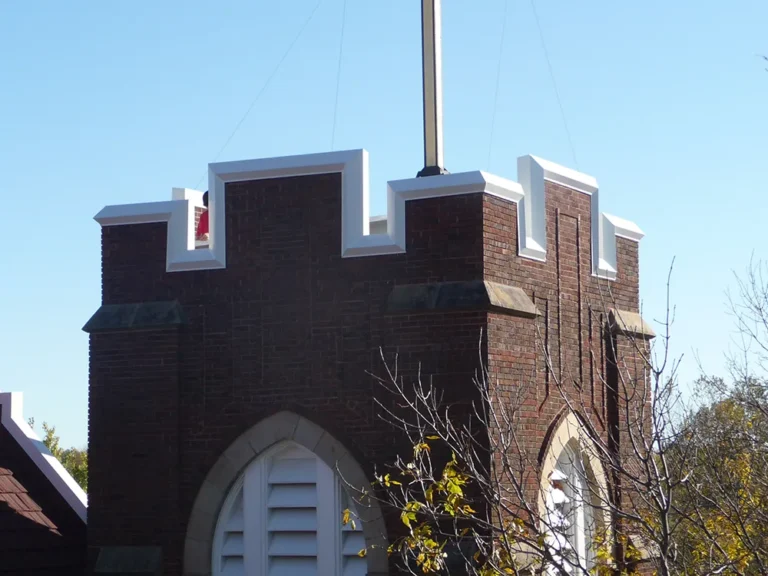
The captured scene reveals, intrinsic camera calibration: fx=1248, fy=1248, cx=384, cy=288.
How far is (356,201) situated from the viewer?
12164mm

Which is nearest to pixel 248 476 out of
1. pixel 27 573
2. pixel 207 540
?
pixel 207 540

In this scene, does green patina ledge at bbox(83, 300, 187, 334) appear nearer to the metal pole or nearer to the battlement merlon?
the battlement merlon

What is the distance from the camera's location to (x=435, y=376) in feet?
38.3

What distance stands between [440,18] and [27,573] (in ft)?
24.1

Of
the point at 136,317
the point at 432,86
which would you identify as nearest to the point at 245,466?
the point at 136,317

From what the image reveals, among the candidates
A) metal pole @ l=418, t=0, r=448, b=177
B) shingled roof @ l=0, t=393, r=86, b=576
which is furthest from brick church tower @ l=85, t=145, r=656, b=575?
metal pole @ l=418, t=0, r=448, b=177

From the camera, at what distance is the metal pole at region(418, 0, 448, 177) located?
13.1 meters

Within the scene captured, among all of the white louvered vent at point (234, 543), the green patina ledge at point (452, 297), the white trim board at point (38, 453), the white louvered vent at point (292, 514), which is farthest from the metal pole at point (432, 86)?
the white trim board at point (38, 453)

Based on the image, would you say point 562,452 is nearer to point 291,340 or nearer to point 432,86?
point 291,340

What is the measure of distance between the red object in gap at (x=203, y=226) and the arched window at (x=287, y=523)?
340 cm

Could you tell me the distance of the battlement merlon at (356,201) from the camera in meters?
11.9

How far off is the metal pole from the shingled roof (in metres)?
5.44

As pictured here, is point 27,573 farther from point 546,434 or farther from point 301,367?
point 546,434

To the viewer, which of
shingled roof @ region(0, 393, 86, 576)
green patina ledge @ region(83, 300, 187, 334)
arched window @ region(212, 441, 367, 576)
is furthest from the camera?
shingled roof @ region(0, 393, 86, 576)
